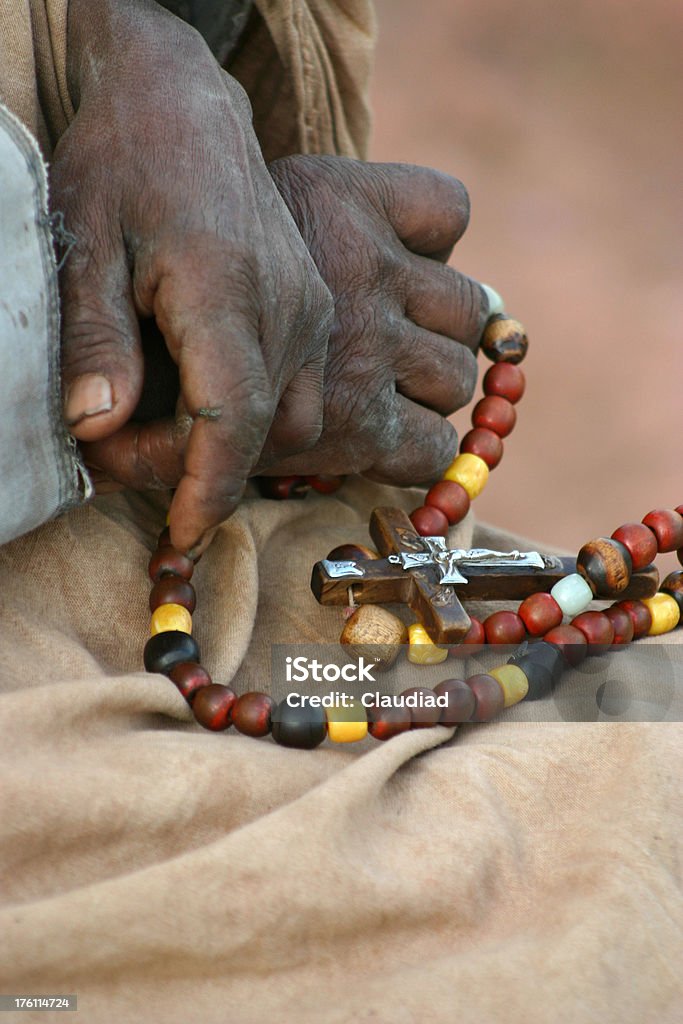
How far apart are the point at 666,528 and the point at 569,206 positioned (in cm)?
192

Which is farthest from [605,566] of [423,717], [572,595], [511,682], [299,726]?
[299,726]

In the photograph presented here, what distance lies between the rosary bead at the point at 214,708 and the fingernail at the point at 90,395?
0.90ft

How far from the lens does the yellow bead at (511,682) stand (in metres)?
1.06

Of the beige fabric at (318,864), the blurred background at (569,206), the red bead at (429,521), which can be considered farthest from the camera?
the blurred background at (569,206)

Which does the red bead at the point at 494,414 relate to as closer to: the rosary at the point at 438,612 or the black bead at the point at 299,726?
the rosary at the point at 438,612

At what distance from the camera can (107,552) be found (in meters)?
1.10

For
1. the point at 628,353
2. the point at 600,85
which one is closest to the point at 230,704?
the point at 628,353

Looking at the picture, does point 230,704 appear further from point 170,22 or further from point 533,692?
point 170,22

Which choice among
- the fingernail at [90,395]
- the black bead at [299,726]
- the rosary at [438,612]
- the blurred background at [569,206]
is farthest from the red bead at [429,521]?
the blurred background at [569,206]

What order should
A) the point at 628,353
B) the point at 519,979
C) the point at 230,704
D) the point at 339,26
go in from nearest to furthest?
the point at 519,979 → the point at 230,704 → the point at 339,26 → the point at 628,353

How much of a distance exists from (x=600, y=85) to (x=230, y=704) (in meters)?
2.77

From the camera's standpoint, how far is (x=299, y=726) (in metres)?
0.98

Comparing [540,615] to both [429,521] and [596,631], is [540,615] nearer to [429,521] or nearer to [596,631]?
[596,631]

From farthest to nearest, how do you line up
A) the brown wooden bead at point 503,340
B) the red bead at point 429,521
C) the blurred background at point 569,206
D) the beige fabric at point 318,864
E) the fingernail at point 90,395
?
1. the blurred background at point 569,206
2. the brown wooden bead at point 503,340
3. the red bead at point 429,521
4. the fingernail at point 90,395
5. the beige fabric at point 318,864
